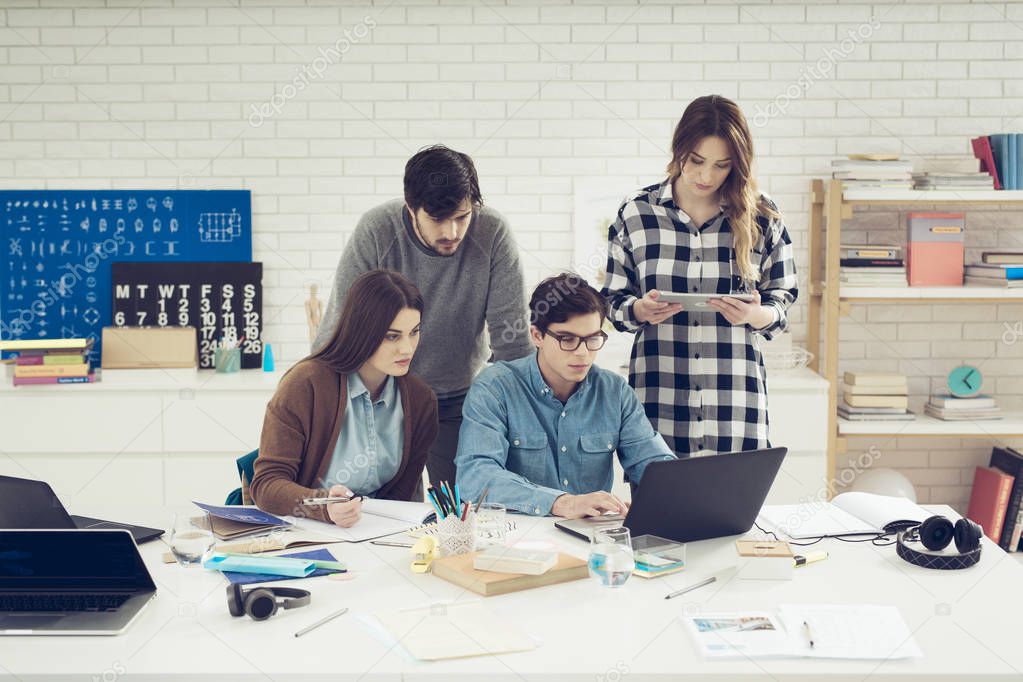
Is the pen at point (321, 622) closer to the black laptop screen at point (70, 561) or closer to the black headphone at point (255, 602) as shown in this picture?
the black headphone at point (255, 602)

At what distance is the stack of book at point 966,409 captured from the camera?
4.27 metres

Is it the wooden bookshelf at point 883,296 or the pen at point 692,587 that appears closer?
the pen at point 692,587

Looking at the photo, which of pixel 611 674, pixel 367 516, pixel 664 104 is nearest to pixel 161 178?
pixel 664 104

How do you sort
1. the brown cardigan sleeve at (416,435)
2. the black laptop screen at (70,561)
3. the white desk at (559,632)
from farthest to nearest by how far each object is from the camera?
the brown cardigan sleeve at (416,435) < the black laptop screen at (70,561) < the white desk at (559,632)

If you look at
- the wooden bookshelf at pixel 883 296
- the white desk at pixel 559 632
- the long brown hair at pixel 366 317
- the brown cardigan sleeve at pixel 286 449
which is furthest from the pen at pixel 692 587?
the wooden bookshelf at pixel 883 296

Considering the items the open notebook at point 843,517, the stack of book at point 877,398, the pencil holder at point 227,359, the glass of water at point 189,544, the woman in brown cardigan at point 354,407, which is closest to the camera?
the glass of water at point 189,544

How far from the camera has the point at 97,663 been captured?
5.18 ft

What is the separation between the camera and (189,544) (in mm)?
1984

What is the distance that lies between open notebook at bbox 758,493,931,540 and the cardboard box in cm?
Result: 267

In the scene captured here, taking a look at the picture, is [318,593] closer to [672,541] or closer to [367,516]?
[367,516]

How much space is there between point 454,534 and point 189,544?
50 cm

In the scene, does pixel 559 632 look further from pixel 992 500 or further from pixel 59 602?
pixel 992 500

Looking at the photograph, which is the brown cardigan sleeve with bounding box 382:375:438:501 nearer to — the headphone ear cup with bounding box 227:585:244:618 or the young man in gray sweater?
the young man in gray sweater

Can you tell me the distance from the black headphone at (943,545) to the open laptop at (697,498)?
0.98 ft
